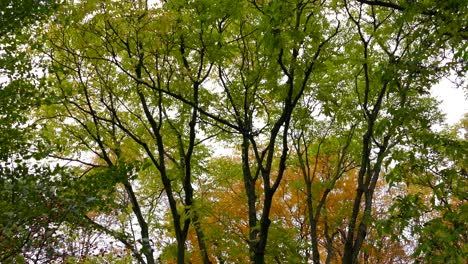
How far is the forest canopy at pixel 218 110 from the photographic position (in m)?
4.58

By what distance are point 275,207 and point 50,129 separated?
431 inches

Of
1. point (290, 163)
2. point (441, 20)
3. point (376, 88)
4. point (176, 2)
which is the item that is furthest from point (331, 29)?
point (441, 20)

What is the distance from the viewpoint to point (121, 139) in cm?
1170

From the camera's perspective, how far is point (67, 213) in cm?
495

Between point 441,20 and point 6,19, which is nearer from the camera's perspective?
point 441,20

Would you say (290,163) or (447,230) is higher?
(290,163)

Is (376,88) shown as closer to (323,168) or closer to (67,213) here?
(323,168)

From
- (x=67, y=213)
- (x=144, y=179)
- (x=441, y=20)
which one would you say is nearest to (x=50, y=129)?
(x=144, y=179)

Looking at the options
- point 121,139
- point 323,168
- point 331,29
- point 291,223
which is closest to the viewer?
point 331,29

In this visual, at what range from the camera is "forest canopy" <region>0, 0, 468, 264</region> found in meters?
4.58

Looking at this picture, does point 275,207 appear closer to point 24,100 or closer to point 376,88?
point 376,88

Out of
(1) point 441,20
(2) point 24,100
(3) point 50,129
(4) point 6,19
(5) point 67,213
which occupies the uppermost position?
(3) point 50,129

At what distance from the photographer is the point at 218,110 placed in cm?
1108

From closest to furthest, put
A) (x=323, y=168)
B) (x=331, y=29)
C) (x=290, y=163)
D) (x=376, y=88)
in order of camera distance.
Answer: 1. (x=331, y=29)
2. (x=376, y=88)
3. (x=290, y=163)
4. (x=323, y=168)
